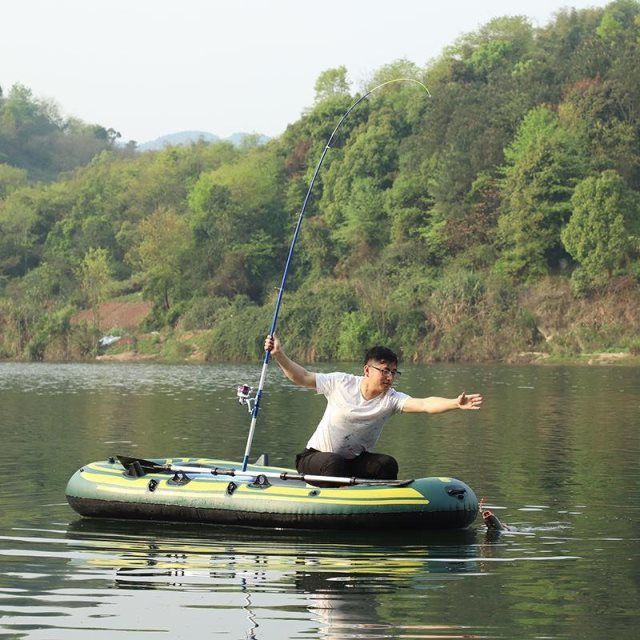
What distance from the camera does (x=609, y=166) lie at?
274ft

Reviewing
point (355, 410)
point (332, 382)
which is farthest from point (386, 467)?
point (332, 382)

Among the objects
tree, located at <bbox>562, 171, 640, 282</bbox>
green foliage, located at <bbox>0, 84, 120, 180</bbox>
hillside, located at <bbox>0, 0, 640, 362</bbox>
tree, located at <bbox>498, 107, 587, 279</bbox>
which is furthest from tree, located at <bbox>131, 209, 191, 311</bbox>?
green foliage, located at <bbox>0, 84, 120, 180</bbox>

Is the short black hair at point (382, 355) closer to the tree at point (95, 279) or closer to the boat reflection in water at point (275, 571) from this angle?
the boat reflection in water at point (275, 571)

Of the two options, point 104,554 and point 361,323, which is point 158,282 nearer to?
point 361,323

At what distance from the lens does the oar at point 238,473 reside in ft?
47.2

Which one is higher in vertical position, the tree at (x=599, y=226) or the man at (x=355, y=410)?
the tree at (x=599, y=226)

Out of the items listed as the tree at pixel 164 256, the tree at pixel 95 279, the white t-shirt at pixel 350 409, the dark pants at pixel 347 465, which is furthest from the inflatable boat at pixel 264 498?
the tree at pixel 95 279

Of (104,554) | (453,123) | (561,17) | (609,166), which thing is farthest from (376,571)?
(561,17)

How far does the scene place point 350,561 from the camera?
12.8m

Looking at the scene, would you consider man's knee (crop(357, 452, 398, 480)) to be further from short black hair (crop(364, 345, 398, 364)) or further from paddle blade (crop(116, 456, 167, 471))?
paddle blade (crop(116, 456, 167, 471))

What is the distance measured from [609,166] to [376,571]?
73.7 meters

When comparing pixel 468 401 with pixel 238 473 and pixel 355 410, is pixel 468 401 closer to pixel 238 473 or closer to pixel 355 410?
pixel 355 410

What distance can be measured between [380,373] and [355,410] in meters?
0.47

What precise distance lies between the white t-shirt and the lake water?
989 mm
